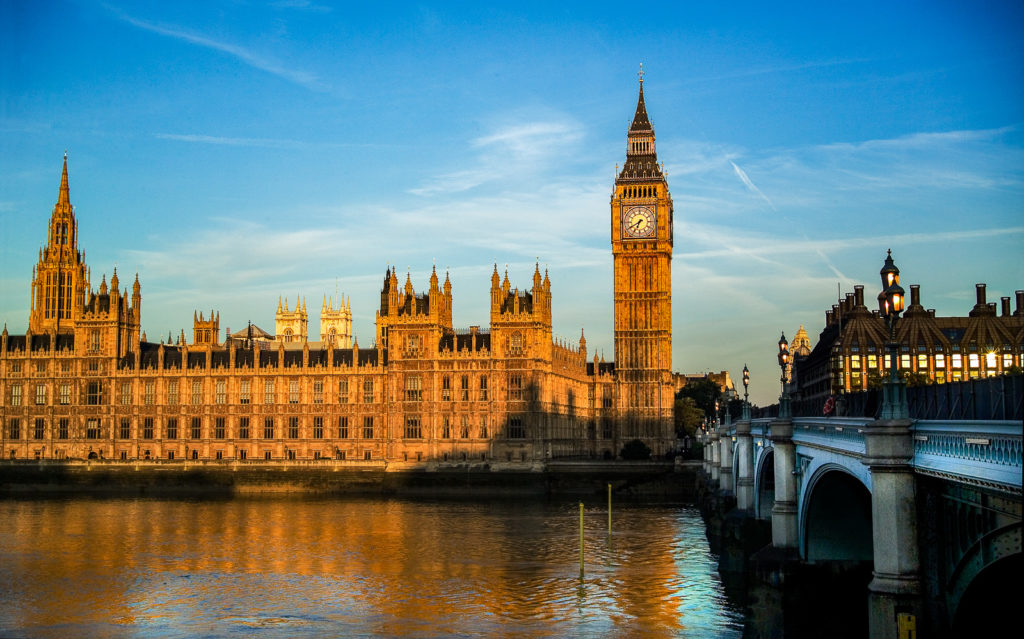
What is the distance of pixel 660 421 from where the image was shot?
443 ft

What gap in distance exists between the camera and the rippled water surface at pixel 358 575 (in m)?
43.9

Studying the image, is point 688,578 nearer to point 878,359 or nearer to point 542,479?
point 542,479

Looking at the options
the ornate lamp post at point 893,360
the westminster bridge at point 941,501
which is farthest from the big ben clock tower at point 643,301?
the ornate lamp post at point 893,360

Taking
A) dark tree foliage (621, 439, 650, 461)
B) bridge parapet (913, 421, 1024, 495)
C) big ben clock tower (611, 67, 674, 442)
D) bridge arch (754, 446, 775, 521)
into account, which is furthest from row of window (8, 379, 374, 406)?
bridge parapet (913, 421, 1024, 495)

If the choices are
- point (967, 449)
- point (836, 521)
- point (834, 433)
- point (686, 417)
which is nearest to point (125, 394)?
point (686, 417)

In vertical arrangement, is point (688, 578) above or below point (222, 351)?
below

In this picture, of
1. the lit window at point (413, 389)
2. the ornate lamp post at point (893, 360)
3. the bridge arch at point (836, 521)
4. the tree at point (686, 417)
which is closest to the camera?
the ornate lamp post at point (893, 360)

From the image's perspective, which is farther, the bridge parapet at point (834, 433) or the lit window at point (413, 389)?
the lit window at point (413, 389)

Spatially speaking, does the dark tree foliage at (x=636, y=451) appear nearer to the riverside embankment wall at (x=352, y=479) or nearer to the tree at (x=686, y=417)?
the riverside embankment wall at (x=352, y=479)

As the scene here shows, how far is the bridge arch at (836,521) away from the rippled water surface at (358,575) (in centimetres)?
427

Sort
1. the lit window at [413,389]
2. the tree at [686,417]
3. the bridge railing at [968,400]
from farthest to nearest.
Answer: the tree at [686,417]
the lit window at [413,389]
the bridge railing at [968,400]

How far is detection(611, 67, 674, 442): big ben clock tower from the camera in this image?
135375 millimetres

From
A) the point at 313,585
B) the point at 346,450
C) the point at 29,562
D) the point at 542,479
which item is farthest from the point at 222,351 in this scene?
the point at 313,585

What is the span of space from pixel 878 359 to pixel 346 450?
206ft
